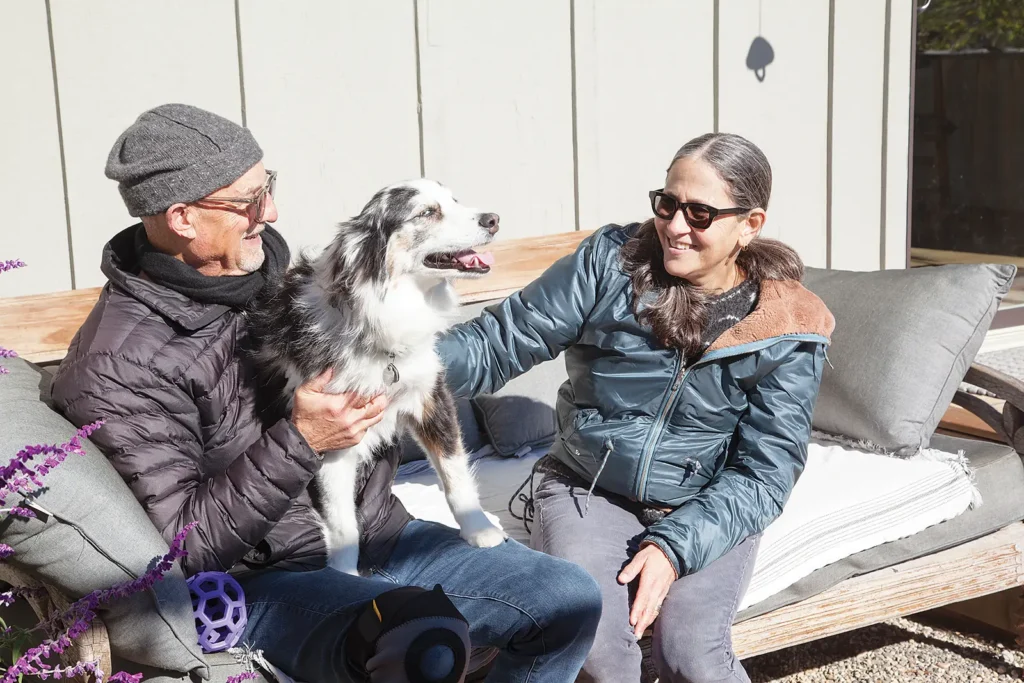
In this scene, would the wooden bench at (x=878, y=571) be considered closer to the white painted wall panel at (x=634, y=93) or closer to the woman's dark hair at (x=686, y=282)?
the woman's dark hair at (x=686, y=282)

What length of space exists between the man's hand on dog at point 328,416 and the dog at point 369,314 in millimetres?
27

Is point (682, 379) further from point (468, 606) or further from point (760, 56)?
point (760, 56)

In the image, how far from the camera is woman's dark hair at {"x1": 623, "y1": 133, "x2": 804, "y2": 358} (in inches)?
95.3

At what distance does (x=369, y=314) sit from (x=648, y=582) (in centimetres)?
83

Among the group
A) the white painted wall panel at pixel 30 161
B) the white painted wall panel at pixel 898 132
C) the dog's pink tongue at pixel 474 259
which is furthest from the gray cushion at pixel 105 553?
the white painted wall panel at pixel 898 132

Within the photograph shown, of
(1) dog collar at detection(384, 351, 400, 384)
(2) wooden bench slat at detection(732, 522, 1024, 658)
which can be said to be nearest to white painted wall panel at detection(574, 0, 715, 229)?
(2) wooden bench slat at detection(732, 522, 1024, 658)

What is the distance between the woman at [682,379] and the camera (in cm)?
234

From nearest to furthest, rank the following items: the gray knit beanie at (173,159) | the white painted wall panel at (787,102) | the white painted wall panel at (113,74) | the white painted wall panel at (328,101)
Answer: the gray knit beanie at (173,159)
the white painted wall panel at (113,74)
the white painted wall panel at (328,101)
the white painted wall panel at (787,102)

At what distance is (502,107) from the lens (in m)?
4.19

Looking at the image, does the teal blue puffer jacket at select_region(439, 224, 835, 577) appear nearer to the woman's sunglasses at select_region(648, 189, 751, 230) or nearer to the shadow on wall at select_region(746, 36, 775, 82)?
the woman's sunglasses at select_region(648, 189, 751, 230)

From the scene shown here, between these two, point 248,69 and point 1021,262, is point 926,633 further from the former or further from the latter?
point 1021,262

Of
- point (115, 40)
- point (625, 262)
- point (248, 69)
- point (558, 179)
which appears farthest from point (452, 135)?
point (625, 262)

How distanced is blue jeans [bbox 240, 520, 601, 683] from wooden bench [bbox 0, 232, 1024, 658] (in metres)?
0.58

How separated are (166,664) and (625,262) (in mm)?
1391
